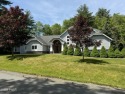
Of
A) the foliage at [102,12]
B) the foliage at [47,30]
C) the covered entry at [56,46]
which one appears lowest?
the covered entry at [56,46]

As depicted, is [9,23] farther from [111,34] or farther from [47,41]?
[111,34]

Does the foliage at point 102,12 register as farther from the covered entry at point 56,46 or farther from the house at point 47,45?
the covered entry at point 56,46

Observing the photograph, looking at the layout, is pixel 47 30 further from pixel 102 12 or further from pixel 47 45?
pixel 47 45

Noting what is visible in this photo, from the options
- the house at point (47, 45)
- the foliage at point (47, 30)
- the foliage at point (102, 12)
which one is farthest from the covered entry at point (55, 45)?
the foliage at point (47, 30)

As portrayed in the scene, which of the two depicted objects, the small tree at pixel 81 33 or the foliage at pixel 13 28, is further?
the foliage at pixel 13 28

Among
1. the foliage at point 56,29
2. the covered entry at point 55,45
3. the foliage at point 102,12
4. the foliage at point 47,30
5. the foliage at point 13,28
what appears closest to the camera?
the foliage at point 13,28

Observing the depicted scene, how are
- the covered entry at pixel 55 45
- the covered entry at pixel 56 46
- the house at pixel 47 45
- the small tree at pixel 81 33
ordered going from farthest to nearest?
the covered entry at pixel 56 46
the covered entry at pixel 55 45
the house at pixel 47 45
the small tree at pixel 81 33

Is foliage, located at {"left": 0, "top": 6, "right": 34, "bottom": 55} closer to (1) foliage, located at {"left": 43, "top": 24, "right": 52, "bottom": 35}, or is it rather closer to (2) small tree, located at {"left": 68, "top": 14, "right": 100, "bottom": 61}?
(2) small tree, located at {"left": 68, "top": 14, "right": 100, "bottom": 61}

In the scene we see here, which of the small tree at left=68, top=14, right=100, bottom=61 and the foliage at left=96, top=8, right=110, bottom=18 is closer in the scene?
the small tree at left=68, top=14, right=100, bottom=61

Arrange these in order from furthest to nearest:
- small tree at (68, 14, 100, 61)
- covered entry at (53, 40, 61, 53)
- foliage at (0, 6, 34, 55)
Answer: covered entry at (53, 40, 61, 53)
foliage at (0, 6, 34, 55)
small tree at (68, 14, 100, 61)

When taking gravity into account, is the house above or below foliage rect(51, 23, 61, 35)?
below

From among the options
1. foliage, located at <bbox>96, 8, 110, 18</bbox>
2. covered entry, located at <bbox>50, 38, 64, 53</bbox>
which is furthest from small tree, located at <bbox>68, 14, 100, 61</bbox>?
foliage, located at <bbox>96, 8, 110, 18</bbox>

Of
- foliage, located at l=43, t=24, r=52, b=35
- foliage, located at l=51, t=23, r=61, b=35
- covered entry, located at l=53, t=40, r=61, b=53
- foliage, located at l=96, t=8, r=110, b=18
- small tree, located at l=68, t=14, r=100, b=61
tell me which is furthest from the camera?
foliage, located at l=51, t=23, r=61, b=35

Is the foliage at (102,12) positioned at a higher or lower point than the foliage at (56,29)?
higher
